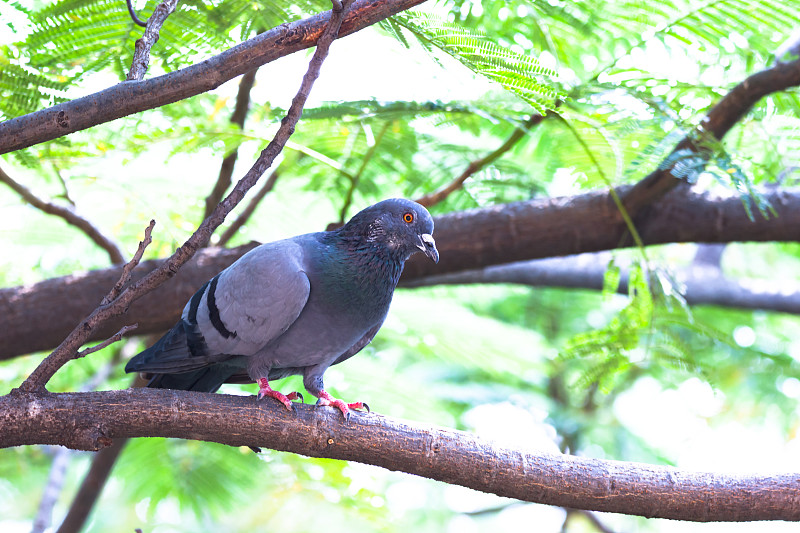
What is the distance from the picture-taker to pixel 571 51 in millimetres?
4578

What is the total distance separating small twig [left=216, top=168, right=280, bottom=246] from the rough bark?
41 centimetres

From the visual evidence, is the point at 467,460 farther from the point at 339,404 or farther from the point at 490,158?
the point at 490,158

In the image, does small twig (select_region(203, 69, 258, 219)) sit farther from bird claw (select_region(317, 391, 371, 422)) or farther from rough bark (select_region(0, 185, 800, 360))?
bird claw (select_region(317, 391, 371, 422))

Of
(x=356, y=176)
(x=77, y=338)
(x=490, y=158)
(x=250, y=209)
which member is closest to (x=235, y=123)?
(x=250, y=209)

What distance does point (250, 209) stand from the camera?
16.0 ft

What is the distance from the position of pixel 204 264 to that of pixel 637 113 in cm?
263

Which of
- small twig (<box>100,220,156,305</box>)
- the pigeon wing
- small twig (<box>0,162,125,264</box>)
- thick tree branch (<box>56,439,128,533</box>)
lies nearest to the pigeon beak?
the pigeon wing

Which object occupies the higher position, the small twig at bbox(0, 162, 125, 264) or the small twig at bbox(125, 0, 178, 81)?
the small twig at bbox(125, 0, 178, 81)

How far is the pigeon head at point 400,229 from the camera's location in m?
3.43

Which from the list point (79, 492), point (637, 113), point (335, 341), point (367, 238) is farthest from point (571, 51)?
point (79, 492)

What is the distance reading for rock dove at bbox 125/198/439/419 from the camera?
318 cm

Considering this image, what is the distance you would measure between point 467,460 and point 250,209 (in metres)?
2.54

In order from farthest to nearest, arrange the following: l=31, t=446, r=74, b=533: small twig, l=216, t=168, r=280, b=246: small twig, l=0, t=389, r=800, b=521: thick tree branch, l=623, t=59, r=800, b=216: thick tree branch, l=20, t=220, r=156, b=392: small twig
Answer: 1. l=31, t=446, r=74, b=533: small twig
2. l=216, t=168, r=280, b=246: small twig
3. l=623, t=59, r=800, b=216: thick tree branch
4. l=0, t=389, r=800, b=521: thick tree branch
5. l=20, t=220, r=156, b=392: small twig

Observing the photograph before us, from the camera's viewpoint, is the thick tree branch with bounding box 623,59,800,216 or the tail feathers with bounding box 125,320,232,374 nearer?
the tail feathers with bounding box 125,320,232,374
